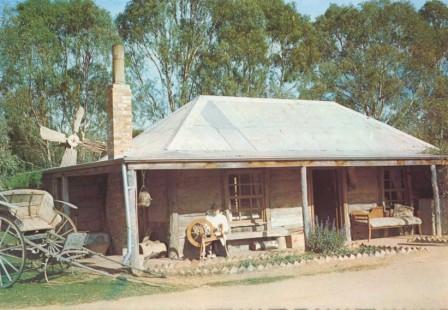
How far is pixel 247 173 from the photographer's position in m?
15.3

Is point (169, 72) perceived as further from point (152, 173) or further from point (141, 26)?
point (152, 173)

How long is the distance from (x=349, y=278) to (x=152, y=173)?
6.30 meters

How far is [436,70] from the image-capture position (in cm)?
3781

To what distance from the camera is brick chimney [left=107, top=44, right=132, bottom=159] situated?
45.6 ft

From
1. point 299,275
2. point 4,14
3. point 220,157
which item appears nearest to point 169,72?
point 4,14

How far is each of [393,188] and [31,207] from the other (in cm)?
1151

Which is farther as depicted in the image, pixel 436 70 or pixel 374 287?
pixel 436 70

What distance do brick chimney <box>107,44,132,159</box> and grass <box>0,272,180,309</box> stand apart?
144 inches

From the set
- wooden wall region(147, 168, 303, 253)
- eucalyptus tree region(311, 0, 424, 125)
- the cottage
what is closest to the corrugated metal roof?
the cottage

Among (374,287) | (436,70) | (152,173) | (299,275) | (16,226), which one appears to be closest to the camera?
(374,287)

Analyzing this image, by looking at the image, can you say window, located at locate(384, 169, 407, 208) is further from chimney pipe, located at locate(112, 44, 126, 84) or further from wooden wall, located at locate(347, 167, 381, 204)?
chimney pipe, located at locate(112, 44, 126, 84)

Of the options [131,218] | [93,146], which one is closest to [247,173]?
[131,218]

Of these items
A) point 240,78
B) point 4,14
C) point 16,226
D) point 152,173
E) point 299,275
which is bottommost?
point 299,275

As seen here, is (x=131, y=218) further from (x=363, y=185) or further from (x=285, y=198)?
(x=363, y=185)
